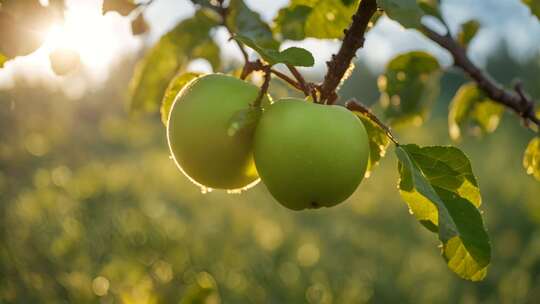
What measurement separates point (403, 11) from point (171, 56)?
50 centimetres

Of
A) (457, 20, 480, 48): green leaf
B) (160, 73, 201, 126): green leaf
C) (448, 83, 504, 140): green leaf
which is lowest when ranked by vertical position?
(448, 83, 504, 140): green leaf

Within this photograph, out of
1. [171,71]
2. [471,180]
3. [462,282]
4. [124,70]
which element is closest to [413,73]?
[171,71]

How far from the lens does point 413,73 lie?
48.4 inches

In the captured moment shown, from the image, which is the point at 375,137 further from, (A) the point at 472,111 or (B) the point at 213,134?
(A) the point at 472,111

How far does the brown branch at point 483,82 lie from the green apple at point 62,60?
50cm

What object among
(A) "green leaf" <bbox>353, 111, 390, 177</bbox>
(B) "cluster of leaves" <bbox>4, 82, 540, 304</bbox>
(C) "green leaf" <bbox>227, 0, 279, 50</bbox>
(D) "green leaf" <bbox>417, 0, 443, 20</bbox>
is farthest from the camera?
(B) "cluster of leaves" <bbox>4, 82, 540, 304</bbox>

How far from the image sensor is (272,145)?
2.06ft

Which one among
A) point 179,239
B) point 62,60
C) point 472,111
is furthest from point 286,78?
point 179,239

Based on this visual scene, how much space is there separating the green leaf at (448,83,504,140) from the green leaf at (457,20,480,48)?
3.7 inches

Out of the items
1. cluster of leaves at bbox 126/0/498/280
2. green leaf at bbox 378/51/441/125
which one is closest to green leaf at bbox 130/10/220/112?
cluster of leaves at bbox 126/0/498/280

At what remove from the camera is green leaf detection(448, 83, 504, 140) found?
1199mm

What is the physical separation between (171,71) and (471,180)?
1.77 ft

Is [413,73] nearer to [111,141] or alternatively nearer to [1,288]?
[1,288]

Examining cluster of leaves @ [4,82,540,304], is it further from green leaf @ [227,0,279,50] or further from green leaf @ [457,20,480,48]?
green leaf @ [457,20,480,48]
